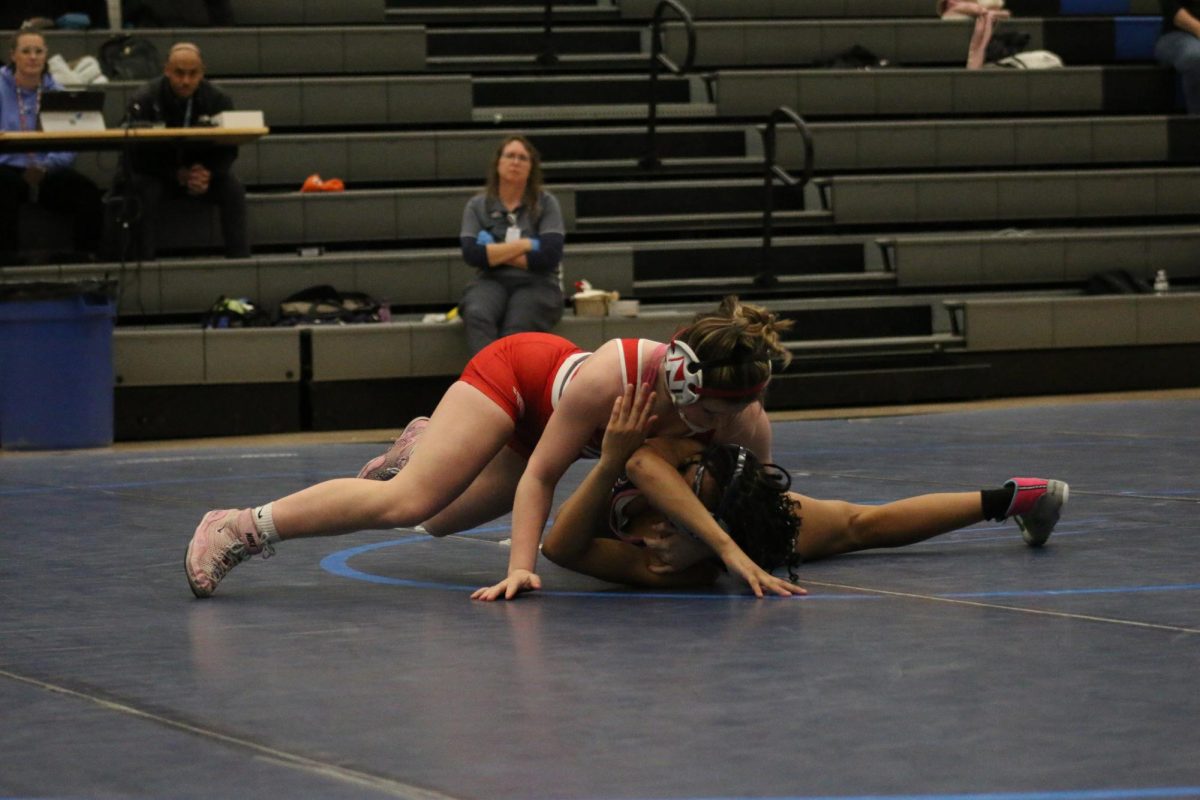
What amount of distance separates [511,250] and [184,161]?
6.71 ft

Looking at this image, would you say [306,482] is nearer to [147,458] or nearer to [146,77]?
[147,458]

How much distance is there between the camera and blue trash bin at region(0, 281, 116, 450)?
865 cm

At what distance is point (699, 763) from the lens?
107 inches

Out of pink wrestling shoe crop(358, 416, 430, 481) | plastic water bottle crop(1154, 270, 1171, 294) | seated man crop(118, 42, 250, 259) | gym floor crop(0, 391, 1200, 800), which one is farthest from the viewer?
plastic water bottle crop(1154, 270, 1171, 294)

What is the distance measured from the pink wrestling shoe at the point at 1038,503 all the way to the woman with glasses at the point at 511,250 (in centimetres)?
457

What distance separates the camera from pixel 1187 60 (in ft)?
40.9

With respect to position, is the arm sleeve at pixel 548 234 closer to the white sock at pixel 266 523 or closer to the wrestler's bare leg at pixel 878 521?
the wrestler's bare leg at pixel 878 521

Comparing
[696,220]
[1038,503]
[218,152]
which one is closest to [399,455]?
[1038,503]

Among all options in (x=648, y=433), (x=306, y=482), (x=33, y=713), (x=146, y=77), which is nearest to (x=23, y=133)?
(x=146, y=77)

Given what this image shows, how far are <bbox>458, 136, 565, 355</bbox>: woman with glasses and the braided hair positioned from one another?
490 cm

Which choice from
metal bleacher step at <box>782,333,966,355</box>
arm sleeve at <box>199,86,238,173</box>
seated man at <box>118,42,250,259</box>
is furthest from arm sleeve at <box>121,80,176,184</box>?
metal bleacher step at <box>782,333,966,355</box>

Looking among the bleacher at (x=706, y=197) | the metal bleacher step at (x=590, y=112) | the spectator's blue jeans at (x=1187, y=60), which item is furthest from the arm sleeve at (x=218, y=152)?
the spectator's blue jeans at (x=1187, y=60)

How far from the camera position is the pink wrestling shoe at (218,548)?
4340mm

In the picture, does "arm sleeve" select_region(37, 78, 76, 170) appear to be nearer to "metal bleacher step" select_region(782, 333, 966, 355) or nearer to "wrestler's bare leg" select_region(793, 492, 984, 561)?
"metal bleacher step" select_region(782, 333, 966, 355)
